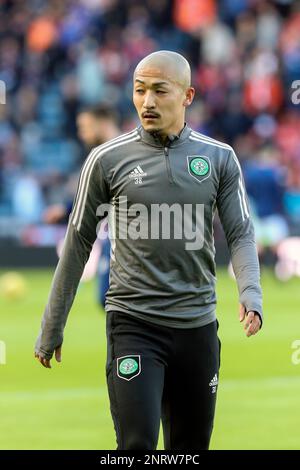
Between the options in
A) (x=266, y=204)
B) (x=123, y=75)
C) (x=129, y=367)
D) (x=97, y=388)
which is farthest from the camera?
(x=123, y=75)

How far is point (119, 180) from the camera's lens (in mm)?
5941

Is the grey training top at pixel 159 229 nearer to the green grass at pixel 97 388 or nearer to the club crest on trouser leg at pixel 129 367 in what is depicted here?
the club crest on trouser leg at pixel 129 367

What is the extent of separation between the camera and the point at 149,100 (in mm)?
5906

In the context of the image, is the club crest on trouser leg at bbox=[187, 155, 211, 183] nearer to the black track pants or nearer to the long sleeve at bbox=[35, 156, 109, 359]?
the long sleeve at bbox=[35, 156, 109, 359]

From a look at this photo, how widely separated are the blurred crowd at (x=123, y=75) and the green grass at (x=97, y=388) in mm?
7197

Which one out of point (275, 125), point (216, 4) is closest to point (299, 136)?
point (275, 125)

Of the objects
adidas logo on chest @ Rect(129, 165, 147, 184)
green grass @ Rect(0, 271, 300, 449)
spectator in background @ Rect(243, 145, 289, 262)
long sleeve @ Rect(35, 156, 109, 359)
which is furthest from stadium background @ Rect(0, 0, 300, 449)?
adidas logo on chest @ Rect(129, 165, 147, 184)

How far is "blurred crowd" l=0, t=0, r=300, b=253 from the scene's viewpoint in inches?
930

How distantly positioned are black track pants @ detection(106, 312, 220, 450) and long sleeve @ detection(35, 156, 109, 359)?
24cm

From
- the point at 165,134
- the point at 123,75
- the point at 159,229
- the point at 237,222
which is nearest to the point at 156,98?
the point at 165,134

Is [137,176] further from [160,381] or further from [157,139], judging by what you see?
[160,381]

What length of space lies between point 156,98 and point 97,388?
493cm

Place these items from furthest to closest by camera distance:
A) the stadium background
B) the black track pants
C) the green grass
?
1. the stadium background
2. the green grass
3. the black track pants

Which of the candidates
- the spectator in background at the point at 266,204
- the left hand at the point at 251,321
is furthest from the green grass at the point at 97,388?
the spectator in background at the point at 266,204
